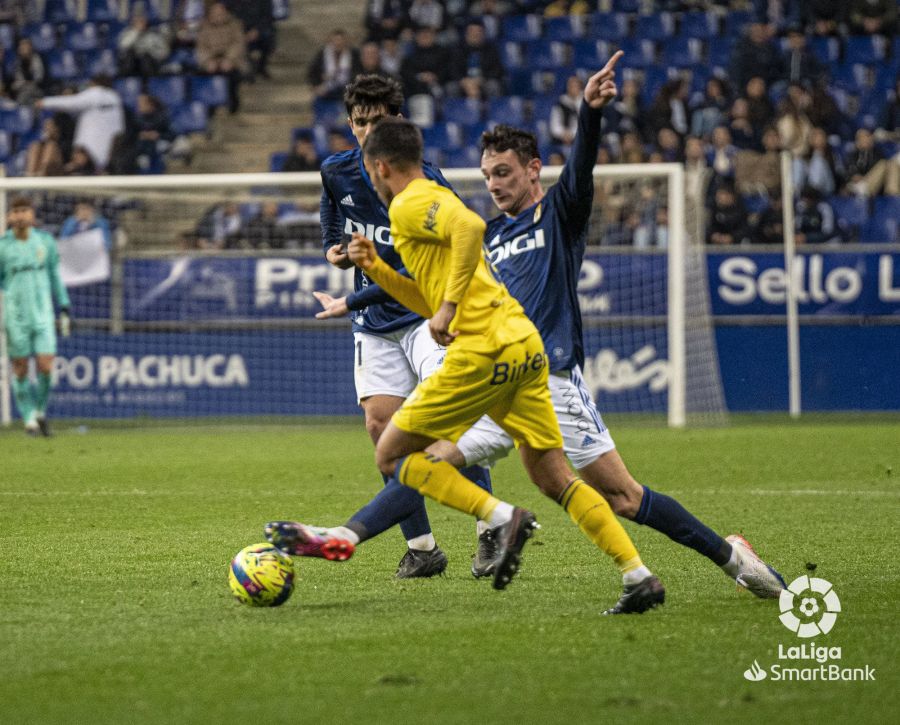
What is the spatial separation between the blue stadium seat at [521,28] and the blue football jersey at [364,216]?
50.2ft

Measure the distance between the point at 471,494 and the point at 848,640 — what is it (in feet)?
4.32

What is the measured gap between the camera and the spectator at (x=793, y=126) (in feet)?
59.7

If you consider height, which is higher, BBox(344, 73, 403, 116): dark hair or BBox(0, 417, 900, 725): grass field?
BBox(344, 73, 403, 116): dark hair

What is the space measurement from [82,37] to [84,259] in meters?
7.64

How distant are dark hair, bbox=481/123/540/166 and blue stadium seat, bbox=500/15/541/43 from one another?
16.0 m

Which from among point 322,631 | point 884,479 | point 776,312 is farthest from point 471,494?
point 776,312

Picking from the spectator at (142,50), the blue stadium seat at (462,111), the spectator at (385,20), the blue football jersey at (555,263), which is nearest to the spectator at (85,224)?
the blue stadium seat at (462,111)

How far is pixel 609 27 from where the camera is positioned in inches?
828

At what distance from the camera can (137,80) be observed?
2195cm

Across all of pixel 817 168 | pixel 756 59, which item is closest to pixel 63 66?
pixel 756 59

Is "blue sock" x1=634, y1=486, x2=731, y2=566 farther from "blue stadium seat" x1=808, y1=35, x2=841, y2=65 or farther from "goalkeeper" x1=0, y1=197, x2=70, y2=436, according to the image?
"blue stadium seat" x1=808, y1=35, x2=841, y2=65

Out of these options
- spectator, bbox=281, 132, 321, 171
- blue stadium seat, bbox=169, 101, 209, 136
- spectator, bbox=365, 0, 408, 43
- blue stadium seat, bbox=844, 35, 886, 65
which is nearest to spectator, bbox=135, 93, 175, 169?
blue stadium seat, bbox=169, 101, 209, 136

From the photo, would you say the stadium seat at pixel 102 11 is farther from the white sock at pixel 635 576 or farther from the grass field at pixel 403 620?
the white sock at pixel 635 576

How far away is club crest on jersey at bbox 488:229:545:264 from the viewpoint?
18.7ft
